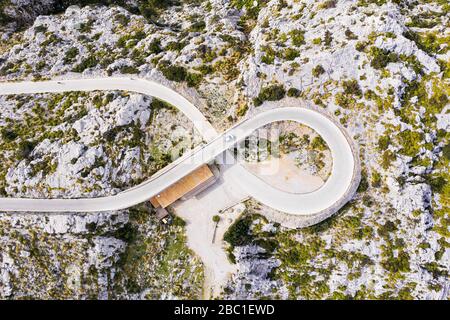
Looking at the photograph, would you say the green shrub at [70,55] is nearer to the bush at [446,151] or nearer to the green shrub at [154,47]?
the green shrub at [154,47]

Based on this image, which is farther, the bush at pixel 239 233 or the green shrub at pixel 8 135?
the green shrub at pixel 8 135

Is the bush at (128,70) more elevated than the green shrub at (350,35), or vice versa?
the bush at (128,70)

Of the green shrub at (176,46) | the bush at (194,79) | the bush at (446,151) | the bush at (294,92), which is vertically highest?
the green shrub at (176,46)

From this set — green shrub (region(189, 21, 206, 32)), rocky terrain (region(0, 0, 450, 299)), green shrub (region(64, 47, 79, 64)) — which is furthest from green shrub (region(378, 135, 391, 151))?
green shrub (region(64, 47, 79, 64))

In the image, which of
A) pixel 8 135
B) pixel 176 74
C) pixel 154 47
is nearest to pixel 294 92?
pixel 176 74

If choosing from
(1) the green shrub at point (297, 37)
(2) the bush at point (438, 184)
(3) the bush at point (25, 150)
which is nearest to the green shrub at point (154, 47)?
(1) the green shrub at point (297, 37)

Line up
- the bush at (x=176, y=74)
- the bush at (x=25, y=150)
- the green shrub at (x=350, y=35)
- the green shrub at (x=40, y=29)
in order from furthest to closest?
the green shrub at (x=40, y=29), the bush at (x=176, y=74), the bush at (x=25, y=150), the green shrub at (x=350, y=35)

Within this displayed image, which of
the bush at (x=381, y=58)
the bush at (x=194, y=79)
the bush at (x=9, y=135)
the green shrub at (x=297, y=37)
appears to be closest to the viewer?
the bush at (x=381, y=58)
